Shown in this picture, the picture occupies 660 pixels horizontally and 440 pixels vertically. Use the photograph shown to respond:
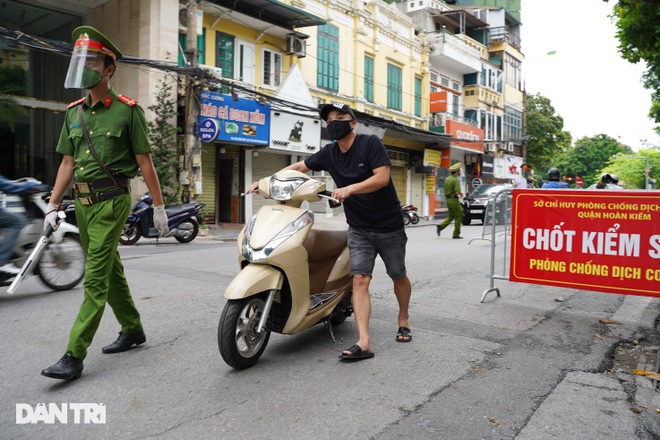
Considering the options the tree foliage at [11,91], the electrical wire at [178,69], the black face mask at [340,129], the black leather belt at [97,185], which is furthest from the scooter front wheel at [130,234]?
the black face mask at [340,129]

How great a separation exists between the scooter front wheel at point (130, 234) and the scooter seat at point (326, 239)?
773 cm

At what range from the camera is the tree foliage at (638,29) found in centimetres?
926

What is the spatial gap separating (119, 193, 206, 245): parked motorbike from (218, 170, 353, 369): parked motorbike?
7.36m

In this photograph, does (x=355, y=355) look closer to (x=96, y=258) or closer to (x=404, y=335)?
(x=404, y=335)

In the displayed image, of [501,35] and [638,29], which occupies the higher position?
[501,35]

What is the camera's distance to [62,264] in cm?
604

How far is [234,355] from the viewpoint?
11.2 feet

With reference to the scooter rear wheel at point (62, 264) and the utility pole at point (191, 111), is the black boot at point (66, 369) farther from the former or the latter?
the utility pole at point (191, 111)

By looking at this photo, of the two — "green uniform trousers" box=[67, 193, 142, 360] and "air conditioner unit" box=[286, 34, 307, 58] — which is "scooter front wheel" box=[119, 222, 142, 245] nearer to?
"green uniform trousers" box=[67, 193, 142, 360]

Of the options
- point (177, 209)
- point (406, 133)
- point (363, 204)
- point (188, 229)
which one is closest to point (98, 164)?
point (363, 204)

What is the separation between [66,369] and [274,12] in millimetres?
16163

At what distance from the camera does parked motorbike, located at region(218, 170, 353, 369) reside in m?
3.41

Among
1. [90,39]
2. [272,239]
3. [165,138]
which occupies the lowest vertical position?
[272,239]

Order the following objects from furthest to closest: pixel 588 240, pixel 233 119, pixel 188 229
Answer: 1. pixel 233 119
2. pixel 188 229
3. pixel 588 240
